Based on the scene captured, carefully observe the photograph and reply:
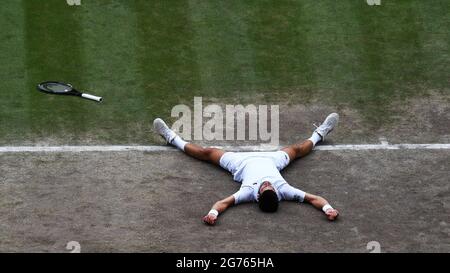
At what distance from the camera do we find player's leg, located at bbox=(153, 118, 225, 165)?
17578 millimetres

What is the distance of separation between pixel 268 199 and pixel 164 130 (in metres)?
2.68

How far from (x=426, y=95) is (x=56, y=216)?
7.26 m

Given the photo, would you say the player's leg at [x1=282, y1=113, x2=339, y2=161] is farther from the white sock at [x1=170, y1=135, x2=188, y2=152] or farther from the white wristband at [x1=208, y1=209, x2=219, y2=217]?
the white wristband at [x1=208, y1=209, x2=219, y2=217]

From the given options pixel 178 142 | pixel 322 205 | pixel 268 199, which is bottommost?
pixel 322 205

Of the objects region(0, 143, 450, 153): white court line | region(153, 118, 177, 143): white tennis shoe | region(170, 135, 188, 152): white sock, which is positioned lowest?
region(0, 143, 450, 153): white court line

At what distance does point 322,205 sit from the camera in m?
16.3

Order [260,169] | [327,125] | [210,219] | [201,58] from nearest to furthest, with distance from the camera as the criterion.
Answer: [210,219], [260,169], [327,125], [201,58]

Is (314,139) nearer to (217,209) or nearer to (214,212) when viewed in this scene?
(217,209)

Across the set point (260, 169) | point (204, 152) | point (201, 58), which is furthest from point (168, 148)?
point (201, 58)

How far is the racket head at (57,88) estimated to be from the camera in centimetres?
1919

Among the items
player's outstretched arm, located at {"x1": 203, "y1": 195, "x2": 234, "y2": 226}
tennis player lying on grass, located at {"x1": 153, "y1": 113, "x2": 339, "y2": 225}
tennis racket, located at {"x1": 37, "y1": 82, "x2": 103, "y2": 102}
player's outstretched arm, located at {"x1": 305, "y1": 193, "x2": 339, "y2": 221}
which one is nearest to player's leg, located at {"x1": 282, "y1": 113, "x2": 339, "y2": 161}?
tennis player lying on grass, located at {"x1": 153, "y1": 113, "x2": 339, "y2": 225}

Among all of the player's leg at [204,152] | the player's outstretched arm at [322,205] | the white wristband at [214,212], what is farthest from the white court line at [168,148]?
the white wristband at [214,212]

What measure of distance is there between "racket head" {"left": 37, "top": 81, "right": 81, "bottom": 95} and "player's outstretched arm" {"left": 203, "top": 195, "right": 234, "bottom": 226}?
4.19 metres

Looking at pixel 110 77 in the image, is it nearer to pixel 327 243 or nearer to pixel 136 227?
pixel 136 227
